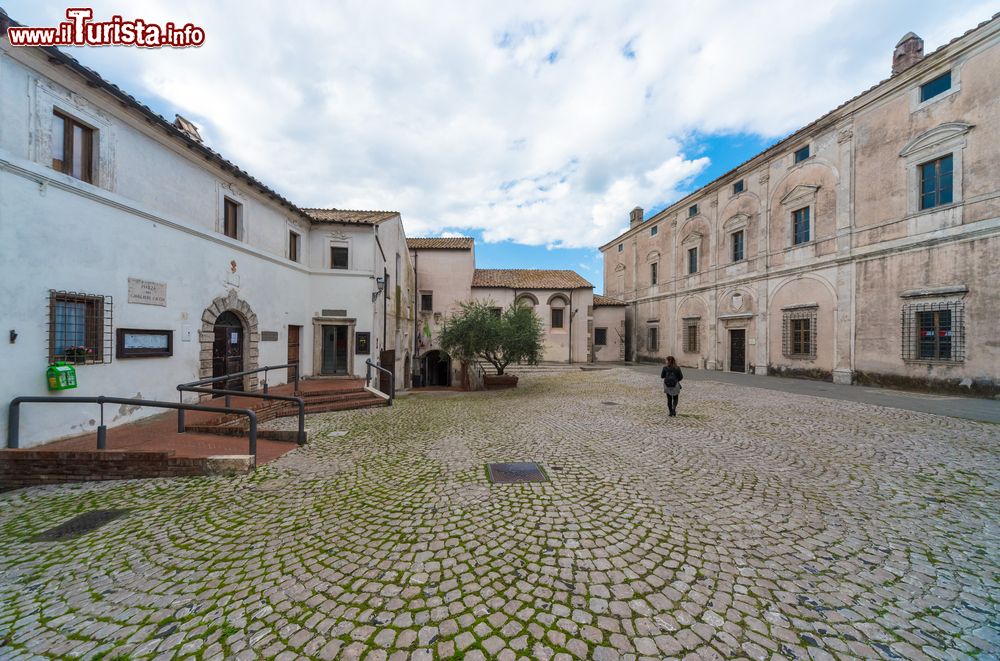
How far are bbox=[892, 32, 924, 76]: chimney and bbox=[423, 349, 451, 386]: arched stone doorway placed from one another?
25.9 metres

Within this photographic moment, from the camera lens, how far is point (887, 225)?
1348 cm

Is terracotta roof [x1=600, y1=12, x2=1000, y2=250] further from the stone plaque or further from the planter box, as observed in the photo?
the stone plaque

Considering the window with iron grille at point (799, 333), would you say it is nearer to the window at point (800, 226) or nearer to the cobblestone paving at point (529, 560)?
the window at point (800, 226)

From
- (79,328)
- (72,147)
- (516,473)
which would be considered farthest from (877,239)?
(79,328)

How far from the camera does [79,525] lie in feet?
12.8

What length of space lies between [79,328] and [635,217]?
107 feet

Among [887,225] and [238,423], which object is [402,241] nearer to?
[238,423]

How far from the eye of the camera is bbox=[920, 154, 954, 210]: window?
12.1 m

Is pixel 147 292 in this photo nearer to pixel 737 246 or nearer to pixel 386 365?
pixel 386 365

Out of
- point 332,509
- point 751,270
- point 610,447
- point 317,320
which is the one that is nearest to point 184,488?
point 332,509

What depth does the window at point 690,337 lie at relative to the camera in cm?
2256

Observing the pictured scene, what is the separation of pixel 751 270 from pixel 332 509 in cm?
2253

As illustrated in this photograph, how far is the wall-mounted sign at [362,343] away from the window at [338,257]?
2930 millimetres

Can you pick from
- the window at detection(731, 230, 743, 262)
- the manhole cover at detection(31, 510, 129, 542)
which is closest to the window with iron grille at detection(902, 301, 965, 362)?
the window at detection(731, 230, 743, 262)
